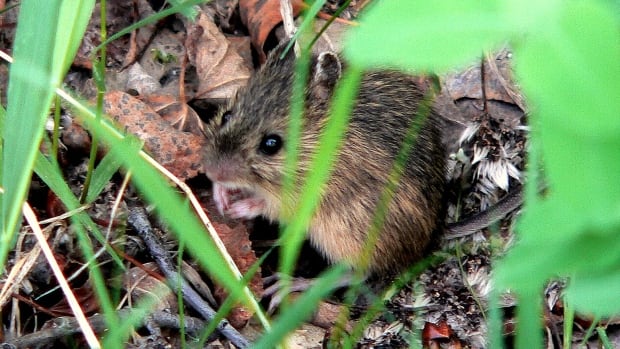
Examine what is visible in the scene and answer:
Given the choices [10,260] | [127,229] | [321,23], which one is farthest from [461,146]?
[10,260]

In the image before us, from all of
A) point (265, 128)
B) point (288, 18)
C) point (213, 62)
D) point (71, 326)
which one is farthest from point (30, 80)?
point (213, 62)

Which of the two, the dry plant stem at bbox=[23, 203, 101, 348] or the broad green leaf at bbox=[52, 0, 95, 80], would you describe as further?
the dry plant stem at bbox=[23, 203, 101, 348]

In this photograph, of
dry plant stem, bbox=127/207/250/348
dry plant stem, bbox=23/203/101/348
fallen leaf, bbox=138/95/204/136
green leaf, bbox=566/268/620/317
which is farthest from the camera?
fallen leaf, bbox=138/95/204/136

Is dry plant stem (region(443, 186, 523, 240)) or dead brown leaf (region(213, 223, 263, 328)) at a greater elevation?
dry plant stem (region(443, 186, 523, 240))

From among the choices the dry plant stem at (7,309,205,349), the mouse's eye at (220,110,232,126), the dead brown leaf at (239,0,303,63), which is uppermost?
the dead brown leaf at (239,0,303,63)

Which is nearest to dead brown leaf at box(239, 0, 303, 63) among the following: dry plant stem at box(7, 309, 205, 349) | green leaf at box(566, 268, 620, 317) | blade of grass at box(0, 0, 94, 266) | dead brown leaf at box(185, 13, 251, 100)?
dead brown leaf at box(185, 13, 251, 100)

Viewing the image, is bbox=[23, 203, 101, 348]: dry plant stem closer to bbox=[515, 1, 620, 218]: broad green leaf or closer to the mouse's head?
the mouse's head

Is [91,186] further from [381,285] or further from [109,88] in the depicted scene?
[381,285]

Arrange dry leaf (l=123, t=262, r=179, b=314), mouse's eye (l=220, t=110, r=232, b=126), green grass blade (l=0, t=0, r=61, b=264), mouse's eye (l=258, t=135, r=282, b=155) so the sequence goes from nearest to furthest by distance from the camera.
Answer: green grass blade (l=0, t=0, r=61, b=264)
dry leaf (l=123, t=262, r=179, b=314)
mouse's eye (l=258, t=135, r=282, b=155)
mouse's eye (l=220, t=110, r=232, b=126)
